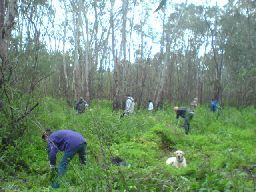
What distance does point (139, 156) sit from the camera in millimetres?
9703

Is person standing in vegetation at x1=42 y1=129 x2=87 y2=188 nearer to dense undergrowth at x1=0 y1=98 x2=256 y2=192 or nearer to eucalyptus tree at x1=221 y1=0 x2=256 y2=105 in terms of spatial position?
dense undergrowth at x1=0 y1=98 x2=256 y2=192

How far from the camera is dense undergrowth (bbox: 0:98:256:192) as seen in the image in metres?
5.40

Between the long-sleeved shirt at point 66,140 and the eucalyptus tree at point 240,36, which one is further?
the eucalyptus tree at point 240,36

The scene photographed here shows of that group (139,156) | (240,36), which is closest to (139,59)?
(240,36)

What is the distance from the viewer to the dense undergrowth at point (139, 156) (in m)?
5.40

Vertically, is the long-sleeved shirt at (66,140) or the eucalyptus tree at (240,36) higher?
the eucalyptus tree at (240,36)

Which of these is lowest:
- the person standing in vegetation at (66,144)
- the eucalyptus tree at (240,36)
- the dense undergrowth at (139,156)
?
the dense undergrowth at (139,156)

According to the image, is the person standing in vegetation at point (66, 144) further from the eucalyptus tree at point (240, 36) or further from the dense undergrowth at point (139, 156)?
the eucalyptus tree at point (240, 36)

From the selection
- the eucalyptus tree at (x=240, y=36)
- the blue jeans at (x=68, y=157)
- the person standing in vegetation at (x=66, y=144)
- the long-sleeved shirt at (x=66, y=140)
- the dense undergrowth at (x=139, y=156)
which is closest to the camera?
the dense undergrowth at (x=139, y=156)

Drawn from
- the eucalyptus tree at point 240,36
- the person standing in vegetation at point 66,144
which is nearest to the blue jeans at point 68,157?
the person standing in vegetation at point 66,144

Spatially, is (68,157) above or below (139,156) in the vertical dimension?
above

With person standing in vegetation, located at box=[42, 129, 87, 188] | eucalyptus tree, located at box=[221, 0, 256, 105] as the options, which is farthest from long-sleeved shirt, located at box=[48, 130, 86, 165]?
eucalyptus tree, located at box=[221, 0, 256, 105]

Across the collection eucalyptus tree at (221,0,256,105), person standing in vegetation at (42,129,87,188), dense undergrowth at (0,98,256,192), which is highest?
eucalyptus tree at (221,0,256,105)

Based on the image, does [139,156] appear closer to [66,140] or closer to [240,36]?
[66,140]
